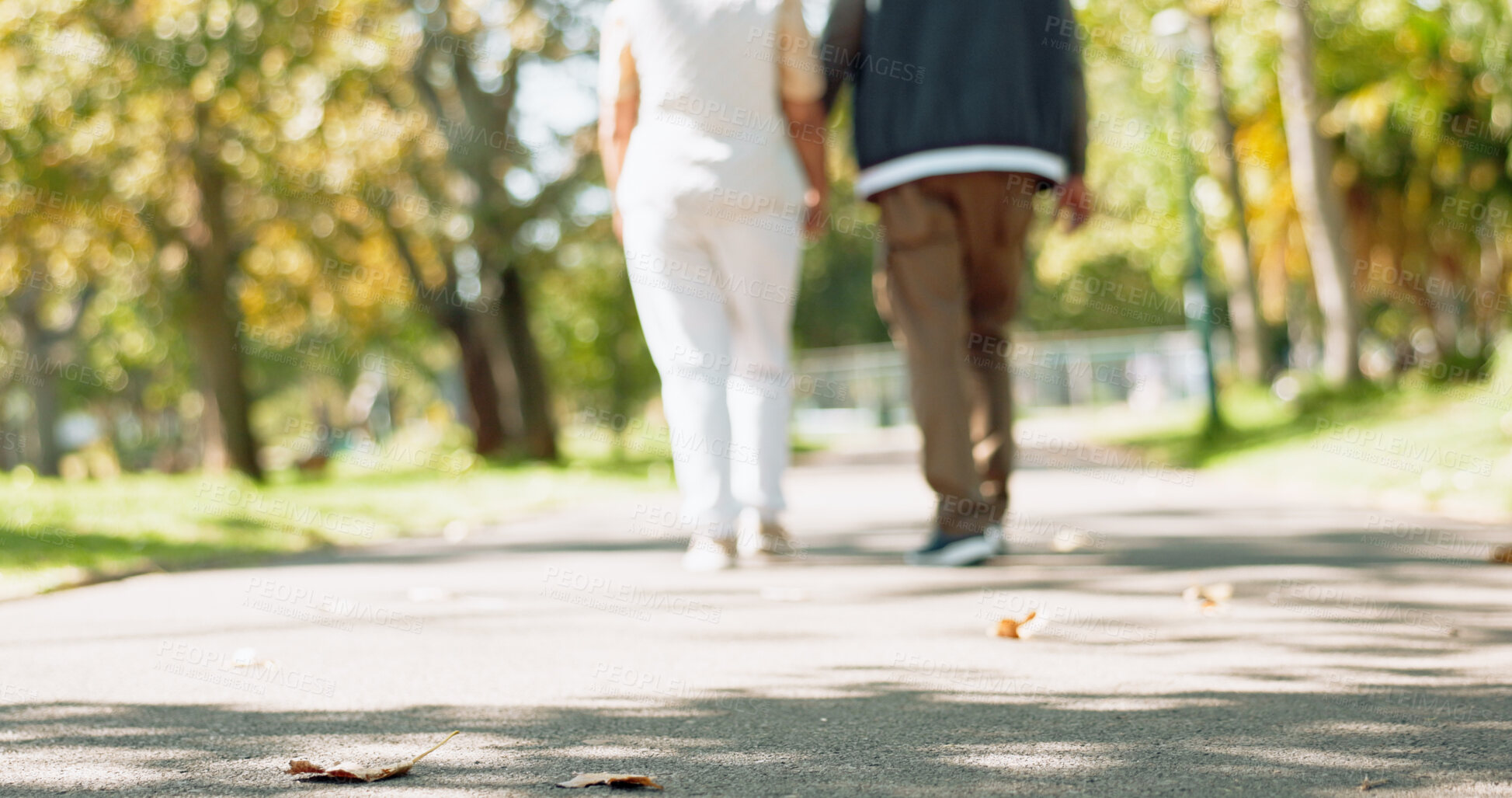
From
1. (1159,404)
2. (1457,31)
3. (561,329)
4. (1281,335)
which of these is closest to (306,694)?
(1457,31)

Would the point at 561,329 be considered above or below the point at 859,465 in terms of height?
above

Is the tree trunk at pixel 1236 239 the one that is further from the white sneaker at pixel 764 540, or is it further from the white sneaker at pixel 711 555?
the white sneaker at pixel 711 555

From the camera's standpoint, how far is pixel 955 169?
5148mm

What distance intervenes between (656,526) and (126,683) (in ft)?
15.9

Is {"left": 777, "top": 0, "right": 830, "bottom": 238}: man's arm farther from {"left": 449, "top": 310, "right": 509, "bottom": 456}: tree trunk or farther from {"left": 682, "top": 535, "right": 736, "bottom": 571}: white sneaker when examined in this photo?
{"left": 449, "top": 310, "right": 509, "bottom": 456}: tree trunk

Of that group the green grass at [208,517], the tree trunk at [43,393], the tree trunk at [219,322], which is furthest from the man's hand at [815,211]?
the tree trunk at [43,393]

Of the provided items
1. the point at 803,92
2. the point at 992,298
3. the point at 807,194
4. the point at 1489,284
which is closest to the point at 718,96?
the point at 803,92

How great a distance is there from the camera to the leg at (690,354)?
5219mm

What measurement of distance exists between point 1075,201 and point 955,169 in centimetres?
66

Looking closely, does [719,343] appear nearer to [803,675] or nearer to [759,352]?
[759,352]

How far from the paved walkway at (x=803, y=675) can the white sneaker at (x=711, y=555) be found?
190 millimetres

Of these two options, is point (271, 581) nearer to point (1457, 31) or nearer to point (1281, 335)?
point (1457, 31)

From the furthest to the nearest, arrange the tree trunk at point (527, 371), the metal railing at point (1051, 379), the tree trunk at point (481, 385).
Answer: the metal railing at point (1051, 379) < the tree trunk at point (481, 385) < the tree trunk at point (527, 371)

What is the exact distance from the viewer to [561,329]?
1155 inches
